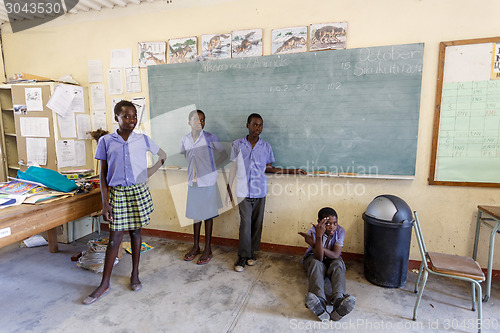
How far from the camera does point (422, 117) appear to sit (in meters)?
2.68

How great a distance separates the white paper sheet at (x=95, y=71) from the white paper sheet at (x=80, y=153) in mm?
873

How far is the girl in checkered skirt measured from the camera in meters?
2.29

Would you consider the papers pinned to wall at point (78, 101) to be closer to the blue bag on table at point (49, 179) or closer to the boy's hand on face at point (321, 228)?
the blue bag on table at point (49, 179)

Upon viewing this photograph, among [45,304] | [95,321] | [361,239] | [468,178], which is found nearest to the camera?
[95,321]

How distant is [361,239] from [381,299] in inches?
28.9

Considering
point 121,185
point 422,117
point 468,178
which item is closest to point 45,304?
point 121,185

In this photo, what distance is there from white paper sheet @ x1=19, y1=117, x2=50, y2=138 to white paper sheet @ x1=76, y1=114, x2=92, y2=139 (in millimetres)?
342

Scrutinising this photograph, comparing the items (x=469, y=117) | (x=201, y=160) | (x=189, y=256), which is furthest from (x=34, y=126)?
(x=469, y=117)

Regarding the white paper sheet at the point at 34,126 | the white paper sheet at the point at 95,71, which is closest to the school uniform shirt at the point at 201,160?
the white paper sheet at the point at 95,71

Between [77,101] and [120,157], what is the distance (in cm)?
206

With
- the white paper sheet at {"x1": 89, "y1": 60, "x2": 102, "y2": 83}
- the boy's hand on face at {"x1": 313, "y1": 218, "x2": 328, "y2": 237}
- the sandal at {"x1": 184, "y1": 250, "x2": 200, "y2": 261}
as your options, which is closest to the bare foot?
the sandal at {"x1": 184, "y1": 250, "x2": 200, "y2": 261}

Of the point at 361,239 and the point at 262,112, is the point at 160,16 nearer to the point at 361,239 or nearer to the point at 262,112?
the point at 262,112

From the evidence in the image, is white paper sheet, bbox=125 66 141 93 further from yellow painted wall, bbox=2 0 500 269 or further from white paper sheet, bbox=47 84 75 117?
white paper sheet, bbox=47 84 75 117

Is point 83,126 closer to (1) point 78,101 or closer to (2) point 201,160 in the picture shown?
(1) point 78,101
